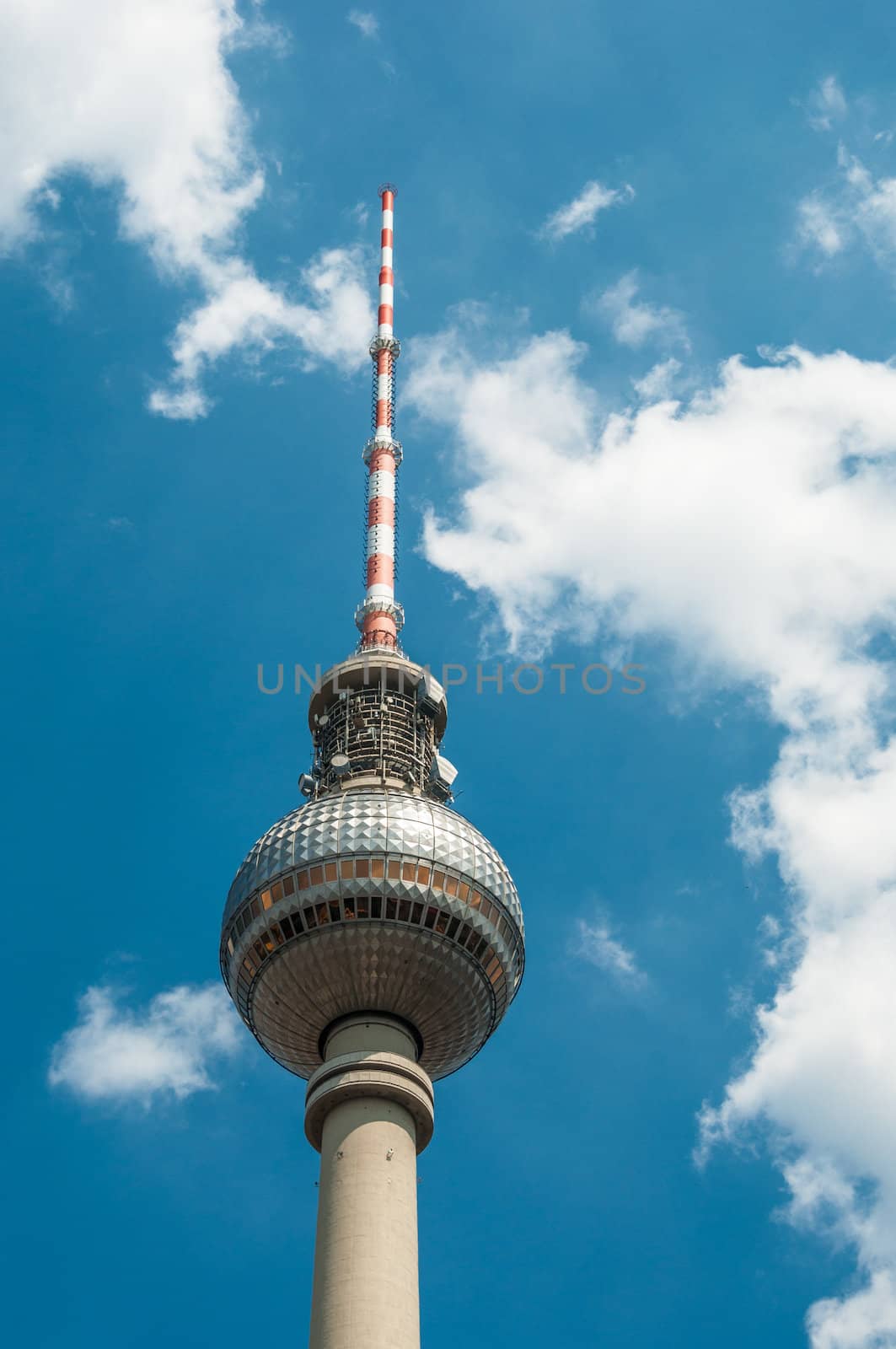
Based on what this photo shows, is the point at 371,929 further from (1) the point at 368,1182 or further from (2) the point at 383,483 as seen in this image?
(2) the point at 383,483

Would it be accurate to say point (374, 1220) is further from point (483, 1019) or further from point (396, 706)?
point (396, 706)

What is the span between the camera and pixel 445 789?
295 ft

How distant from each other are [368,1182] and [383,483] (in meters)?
51.1

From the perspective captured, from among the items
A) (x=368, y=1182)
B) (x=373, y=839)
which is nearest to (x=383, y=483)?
(x=373, y=839)

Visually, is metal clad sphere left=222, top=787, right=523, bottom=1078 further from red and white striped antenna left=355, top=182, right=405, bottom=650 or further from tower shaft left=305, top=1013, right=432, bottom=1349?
red and white striped antenna left=355, top=182, right=405, bottom=650

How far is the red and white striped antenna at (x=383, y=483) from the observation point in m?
99.4

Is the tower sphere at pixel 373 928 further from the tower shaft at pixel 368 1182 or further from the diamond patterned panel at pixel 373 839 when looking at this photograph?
the tower shaft at pixel 368 1182

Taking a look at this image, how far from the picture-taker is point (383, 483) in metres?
106

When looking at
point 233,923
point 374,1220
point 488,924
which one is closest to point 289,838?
point 233,923

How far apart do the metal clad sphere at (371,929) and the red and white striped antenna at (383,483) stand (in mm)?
19470

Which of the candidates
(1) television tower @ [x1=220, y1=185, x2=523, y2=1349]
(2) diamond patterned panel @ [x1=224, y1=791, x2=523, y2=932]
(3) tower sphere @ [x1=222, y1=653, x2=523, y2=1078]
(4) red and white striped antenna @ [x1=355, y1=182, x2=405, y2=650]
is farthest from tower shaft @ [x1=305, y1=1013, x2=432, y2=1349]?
(4) red and white striped antenna @ [x1=355, y1=182, x2=405, y2=650]

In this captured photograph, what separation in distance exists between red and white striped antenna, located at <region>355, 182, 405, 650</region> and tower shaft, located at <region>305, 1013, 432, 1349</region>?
2959 centimetres

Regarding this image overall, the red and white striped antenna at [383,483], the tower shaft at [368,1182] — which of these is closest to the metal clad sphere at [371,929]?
the tower shaft at [368,1182]

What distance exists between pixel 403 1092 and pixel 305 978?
25.0 ft
